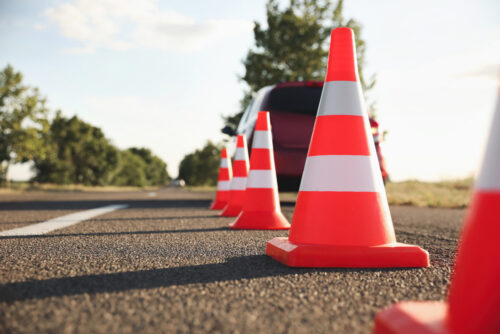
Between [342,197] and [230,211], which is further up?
[342,197]

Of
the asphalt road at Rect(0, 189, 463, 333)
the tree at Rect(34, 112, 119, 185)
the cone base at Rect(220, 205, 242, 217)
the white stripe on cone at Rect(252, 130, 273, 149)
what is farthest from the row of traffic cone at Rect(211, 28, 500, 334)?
the tree at Rect(34, 112, 119, 185)

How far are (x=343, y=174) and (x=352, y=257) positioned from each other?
52 centimetres

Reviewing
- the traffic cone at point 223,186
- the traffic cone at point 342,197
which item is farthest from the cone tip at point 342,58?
the traffic cone at point 223,186

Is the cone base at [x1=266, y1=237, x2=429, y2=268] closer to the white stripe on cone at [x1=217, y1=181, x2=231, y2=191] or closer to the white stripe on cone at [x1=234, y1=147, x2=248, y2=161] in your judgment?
the white stripe on cone at [x1=234, y1=147, x2=248, y2=161]

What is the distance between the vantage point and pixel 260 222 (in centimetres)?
491

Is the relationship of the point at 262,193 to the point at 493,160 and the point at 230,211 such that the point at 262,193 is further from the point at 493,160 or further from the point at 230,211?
the point at 493,160

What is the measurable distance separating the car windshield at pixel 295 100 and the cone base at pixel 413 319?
5.50m

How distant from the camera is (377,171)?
3.04 m

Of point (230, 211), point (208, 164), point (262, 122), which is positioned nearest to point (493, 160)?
point (262, 122)

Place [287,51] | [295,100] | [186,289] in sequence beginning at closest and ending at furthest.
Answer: [186,289] → [295,100] → [287,51]

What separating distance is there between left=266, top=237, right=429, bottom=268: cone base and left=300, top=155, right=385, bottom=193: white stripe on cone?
38 cm

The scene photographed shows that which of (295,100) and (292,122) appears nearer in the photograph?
(292,122)

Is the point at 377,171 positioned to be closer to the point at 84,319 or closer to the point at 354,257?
the point at 354,257

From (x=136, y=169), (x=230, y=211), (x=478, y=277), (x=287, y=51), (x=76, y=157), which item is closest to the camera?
(x=478, y=277)
